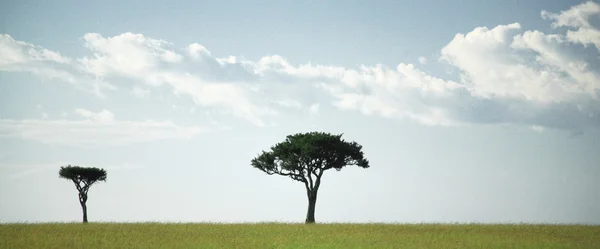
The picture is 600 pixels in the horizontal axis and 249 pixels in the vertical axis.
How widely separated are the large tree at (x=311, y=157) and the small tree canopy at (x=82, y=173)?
20.5 metres

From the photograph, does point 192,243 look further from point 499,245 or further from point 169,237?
point 499,245

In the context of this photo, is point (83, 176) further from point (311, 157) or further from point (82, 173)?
point (311, 157)

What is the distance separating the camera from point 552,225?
175 feet

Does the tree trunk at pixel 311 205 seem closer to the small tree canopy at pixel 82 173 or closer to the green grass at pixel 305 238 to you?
the green grass at pixel 305 238

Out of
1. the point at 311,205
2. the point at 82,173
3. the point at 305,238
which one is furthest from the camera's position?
the point at 82,173

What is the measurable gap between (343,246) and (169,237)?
12.9 metres

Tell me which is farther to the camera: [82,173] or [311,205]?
[82,173]

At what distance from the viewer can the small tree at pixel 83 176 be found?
68.8m

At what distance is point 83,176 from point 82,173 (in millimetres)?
457

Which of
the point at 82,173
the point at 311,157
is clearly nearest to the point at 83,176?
the point at 82,173

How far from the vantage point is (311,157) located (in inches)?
2454

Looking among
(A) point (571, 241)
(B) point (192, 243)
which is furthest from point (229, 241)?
(A) point (571, 241)

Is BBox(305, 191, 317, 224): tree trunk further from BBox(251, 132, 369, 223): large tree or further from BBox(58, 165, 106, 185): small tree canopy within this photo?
BBox(58, 165, 106, 185): small tree canopy

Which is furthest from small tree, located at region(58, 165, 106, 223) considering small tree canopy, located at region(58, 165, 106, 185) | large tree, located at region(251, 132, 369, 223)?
large tree, located at region(251, 132, 369, 223)
